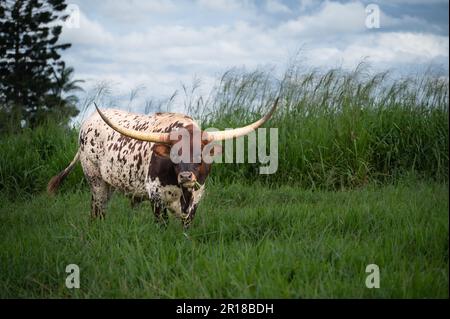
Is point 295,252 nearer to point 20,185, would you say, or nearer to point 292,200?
point 292,200

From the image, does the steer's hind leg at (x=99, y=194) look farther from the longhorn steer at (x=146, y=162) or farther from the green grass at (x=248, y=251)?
the green grass at (x=248, y=251)

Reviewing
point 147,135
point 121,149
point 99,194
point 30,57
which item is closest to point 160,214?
point 147,135

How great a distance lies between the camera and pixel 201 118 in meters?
8.13

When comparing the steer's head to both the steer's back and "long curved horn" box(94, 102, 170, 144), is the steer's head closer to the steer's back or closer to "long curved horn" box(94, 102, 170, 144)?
"long curved horn" box(94, 102, 170, 144)

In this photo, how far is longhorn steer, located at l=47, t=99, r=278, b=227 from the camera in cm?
443

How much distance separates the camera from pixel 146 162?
191 inches

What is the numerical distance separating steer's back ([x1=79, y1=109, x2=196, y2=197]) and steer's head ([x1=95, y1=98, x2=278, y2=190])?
0.86 ft

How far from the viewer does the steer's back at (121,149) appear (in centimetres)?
491

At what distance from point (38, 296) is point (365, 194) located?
353cm

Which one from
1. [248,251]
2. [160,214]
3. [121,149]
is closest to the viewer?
[248,251]

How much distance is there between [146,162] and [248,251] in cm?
154

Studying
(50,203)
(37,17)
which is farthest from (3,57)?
(50,203)

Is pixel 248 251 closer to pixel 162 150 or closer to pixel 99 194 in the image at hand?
pixel 162 150

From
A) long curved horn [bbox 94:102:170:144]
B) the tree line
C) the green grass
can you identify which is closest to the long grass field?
the green grass
